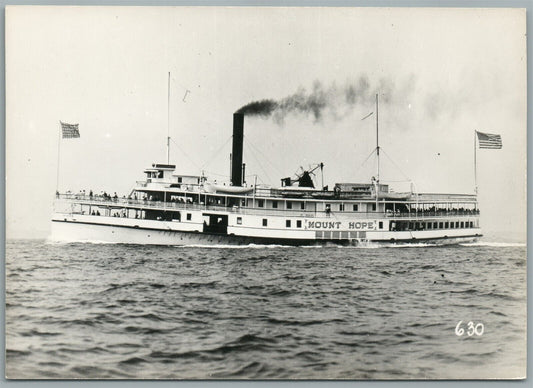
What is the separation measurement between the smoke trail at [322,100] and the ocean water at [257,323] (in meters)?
3.61

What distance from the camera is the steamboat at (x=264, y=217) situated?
1691 centimetres

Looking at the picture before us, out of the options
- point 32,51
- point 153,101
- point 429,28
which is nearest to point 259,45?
point 153,101

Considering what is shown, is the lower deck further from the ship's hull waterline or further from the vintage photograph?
the vintage photograph

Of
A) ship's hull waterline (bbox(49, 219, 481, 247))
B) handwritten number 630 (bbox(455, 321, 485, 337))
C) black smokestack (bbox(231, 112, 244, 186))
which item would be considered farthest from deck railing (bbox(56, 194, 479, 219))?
handwritten number 630 (bbox(455, 321, 485, 337))

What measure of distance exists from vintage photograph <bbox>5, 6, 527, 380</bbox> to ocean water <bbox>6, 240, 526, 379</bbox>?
4 cm

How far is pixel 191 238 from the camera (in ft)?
57.1

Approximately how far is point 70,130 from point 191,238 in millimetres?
7127

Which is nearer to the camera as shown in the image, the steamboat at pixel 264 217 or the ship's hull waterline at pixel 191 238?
the ship's hull waterline at pixel 191 238

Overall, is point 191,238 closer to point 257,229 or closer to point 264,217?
point 257,229

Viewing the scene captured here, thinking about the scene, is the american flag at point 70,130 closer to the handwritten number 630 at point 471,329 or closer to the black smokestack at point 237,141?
the black smokestack at point 237,141

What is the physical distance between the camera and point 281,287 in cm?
1109

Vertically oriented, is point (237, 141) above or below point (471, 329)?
above

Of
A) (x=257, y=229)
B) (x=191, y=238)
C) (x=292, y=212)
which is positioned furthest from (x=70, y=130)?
(x=292, y=212)

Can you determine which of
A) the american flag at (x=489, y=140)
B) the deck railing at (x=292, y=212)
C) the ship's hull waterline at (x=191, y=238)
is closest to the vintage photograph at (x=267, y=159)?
the american flag at (x=489, y=140)
